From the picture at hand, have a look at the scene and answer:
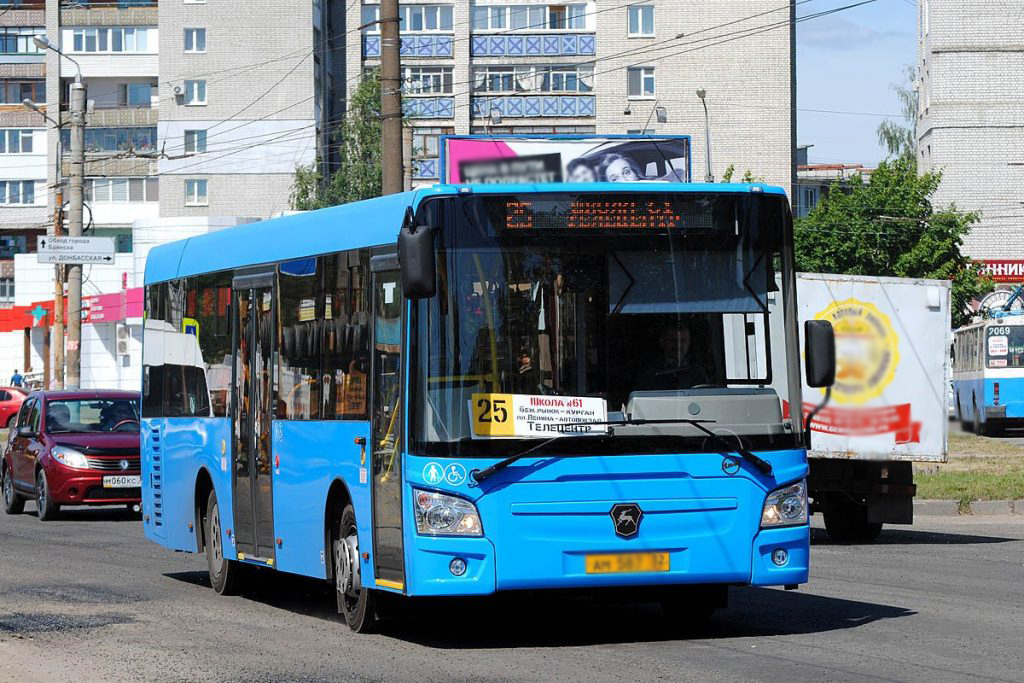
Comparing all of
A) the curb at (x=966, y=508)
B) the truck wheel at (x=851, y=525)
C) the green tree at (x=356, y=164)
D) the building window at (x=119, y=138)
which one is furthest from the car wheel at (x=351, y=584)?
the building window at (x=119, y=138)

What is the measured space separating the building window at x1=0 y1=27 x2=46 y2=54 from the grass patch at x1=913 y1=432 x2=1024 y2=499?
60992 mm

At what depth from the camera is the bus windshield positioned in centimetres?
981

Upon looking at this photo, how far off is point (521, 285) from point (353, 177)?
229 feet

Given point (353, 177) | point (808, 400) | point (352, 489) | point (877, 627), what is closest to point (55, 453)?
point (808, 400)

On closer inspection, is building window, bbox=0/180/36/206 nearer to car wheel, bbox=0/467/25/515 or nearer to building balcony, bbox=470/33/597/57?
building balcony, bbox=470/33/597/57

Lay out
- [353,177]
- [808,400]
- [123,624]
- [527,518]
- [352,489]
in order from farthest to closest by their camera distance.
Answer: [353,177], [808,400], [123,624], [352,489], [527,518]

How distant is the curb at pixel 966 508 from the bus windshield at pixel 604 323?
11846 mm

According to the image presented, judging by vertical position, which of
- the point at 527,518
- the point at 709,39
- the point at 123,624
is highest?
the point at 709,39

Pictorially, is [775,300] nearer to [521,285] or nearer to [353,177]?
[521,285]

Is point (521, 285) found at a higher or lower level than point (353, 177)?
lower

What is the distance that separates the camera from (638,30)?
79938mm

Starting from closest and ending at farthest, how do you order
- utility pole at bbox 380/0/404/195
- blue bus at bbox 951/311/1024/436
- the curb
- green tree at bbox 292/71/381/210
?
utility pole at bbox 380/0/404/195
the curb
blue bus at bbox 951/311/1024/436
green tree at bbox 292/71/381/210

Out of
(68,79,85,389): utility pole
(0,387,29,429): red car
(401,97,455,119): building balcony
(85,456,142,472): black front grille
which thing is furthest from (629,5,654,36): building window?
(85,456,142,472): black front grille

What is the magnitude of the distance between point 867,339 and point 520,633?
8.50 m
